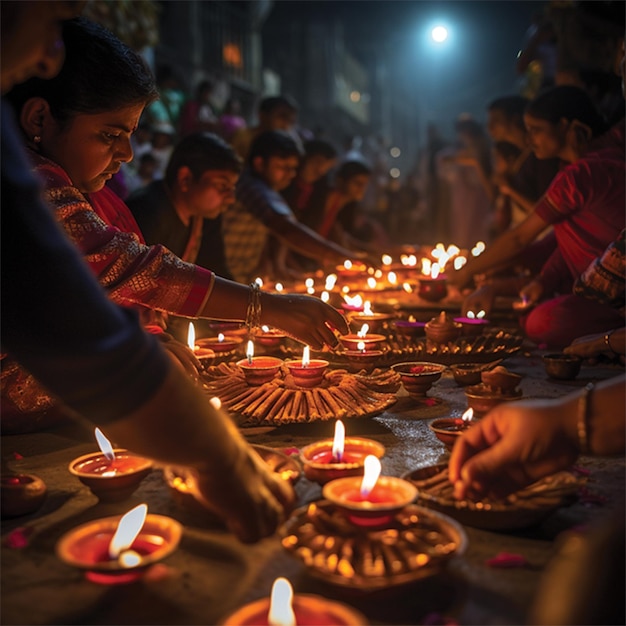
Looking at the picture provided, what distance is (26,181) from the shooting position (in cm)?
159

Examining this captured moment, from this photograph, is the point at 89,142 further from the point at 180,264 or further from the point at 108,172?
the point at 180,264

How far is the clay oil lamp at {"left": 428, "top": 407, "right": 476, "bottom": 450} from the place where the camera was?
8.42 ft

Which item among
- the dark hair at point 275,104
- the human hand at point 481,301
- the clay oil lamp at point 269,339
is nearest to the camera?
the clay oil lamp at point 269,339

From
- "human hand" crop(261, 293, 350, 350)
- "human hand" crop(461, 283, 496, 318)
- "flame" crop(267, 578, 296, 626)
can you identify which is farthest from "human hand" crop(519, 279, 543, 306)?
"flame" crop(267, 578, 296, 626)

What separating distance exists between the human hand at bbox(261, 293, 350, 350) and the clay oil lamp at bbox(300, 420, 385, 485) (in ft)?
3.22

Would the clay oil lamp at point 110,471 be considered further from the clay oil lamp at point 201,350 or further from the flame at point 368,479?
the clay oil lamp at point 201,350

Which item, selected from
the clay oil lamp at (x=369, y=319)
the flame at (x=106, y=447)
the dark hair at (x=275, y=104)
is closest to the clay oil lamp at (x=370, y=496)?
the flame at (x=106, y=447)

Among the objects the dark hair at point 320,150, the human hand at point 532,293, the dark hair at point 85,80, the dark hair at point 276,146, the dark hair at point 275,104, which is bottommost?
the human hand at point 532,293

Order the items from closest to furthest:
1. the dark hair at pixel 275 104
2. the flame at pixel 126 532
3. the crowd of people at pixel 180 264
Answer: the crowd of people at pixel 180 264 < the flame at pixel 126 532 < the dark hair at pixel 275 104

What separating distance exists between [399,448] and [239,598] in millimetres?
1232

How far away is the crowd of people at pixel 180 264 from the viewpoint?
5.26 feet

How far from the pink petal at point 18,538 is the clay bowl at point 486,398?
185cm

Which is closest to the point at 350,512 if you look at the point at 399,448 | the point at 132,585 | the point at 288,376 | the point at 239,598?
the point at 239,598

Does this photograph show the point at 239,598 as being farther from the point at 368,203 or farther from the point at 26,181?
the point at 368,203
